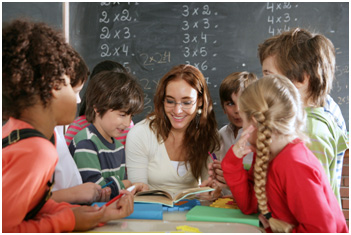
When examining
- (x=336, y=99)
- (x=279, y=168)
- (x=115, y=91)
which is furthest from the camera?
(x=336, y=99)

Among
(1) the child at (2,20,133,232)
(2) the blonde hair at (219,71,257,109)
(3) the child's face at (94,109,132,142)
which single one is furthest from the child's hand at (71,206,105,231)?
→ (2) the blonde hair at (219,71,257,109)

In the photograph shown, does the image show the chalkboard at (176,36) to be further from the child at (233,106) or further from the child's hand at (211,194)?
the child's hand at (211,194)

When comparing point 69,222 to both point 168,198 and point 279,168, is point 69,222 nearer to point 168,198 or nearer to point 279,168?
point 168,198

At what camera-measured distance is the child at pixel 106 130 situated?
155 centimetres

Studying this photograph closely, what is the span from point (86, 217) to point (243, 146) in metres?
0.53

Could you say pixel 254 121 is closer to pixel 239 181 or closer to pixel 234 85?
pixel 239 181

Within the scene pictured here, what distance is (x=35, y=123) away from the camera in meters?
0.96

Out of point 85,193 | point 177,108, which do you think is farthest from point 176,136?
point 85,193

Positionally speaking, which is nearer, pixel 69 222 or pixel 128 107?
pixel 69 222

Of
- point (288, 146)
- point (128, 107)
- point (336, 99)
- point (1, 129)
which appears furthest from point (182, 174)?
point (336, 99)

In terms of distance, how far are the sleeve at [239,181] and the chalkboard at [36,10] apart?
6.13ft

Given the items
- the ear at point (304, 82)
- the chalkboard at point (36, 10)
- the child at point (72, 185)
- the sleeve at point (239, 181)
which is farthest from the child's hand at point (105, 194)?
the chalkboard at point (36, 10)

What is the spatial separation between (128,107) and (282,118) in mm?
876

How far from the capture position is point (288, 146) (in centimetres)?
112
